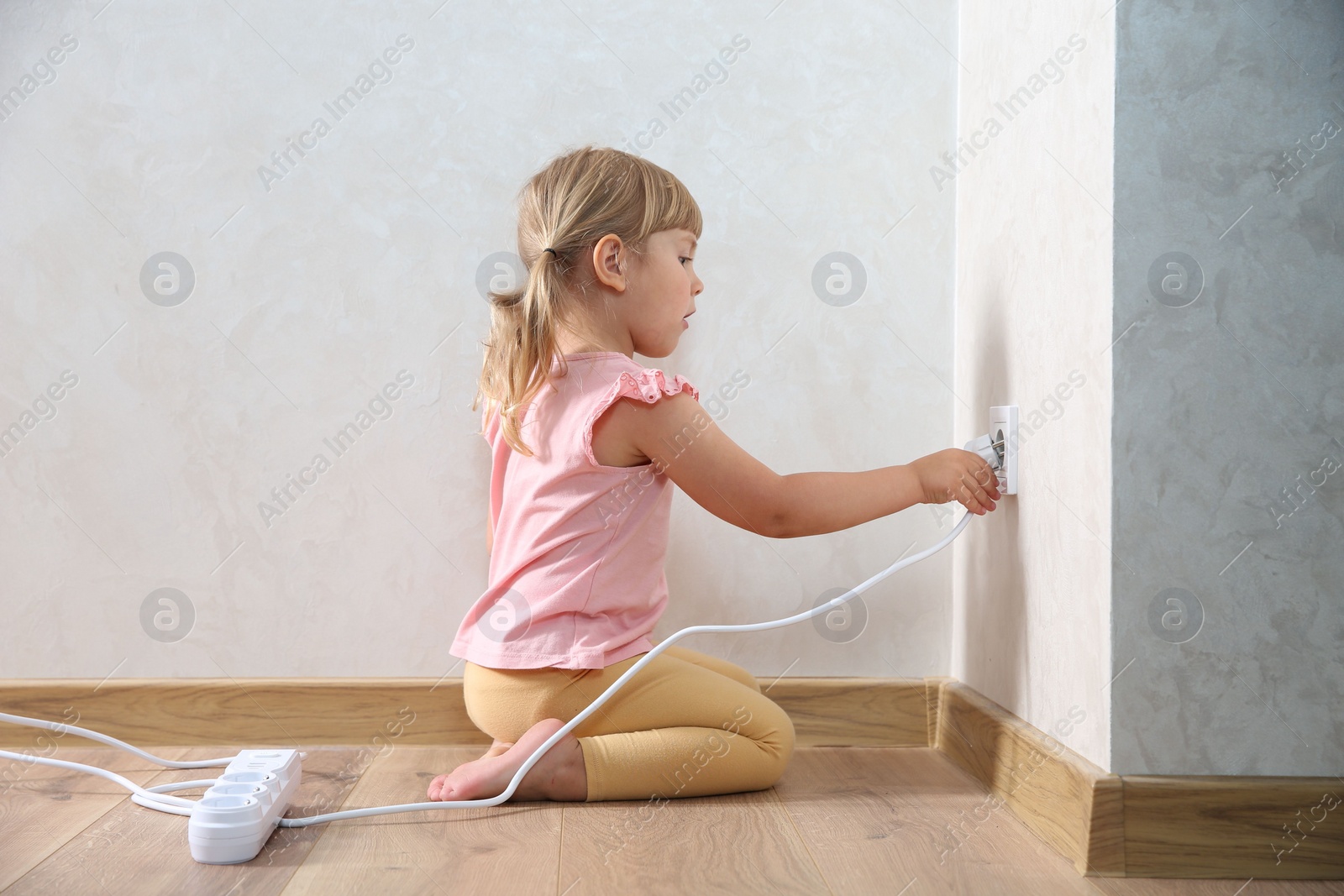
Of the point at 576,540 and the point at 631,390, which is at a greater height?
the point at 631,390

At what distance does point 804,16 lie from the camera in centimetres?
117

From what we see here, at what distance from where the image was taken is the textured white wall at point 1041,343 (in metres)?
0.78

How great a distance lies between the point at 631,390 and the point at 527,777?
378 millimetres

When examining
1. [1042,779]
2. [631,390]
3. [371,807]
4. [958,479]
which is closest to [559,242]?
[631,390]

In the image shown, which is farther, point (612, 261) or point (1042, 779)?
point (612, 261)

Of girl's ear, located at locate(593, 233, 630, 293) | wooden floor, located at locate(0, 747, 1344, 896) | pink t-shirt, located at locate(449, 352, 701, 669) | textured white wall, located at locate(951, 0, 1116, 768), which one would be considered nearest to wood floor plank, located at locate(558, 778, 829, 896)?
wooden floor, located at locate(0, 747, 1344, 896)

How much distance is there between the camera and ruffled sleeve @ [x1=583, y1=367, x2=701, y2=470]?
0.93 meters

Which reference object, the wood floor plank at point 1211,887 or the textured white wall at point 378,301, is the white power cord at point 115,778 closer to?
the textured white wall at point 378,301

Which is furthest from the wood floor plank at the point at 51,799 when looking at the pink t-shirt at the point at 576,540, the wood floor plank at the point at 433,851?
the pink t-shirt at the point at 576,540

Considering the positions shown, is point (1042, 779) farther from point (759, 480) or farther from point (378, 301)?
point (378, 301)

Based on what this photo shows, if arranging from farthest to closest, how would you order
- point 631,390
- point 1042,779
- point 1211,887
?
1. point 631,390
2. point 1042,779
3. point 1211,887

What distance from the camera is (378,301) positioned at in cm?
114

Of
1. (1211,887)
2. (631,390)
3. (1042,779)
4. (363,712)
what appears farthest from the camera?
(363,712)

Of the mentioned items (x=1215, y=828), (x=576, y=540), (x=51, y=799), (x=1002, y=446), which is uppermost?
(x=1002, y=446)
